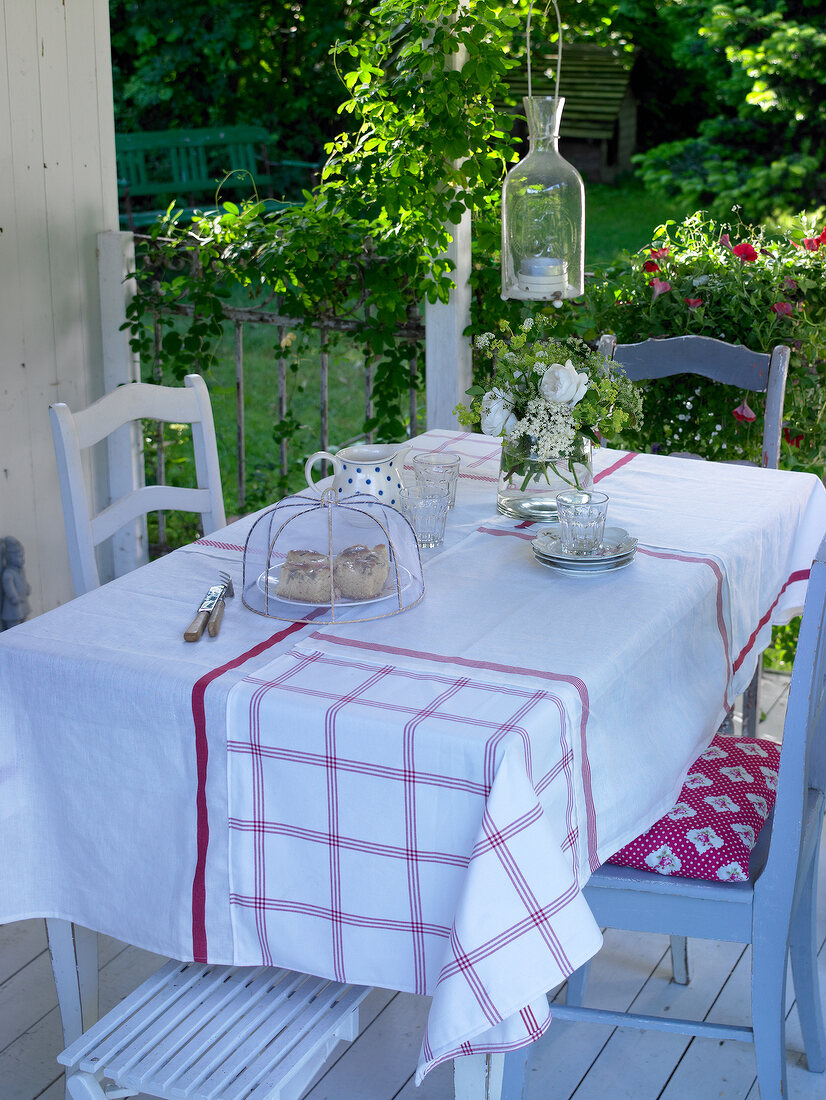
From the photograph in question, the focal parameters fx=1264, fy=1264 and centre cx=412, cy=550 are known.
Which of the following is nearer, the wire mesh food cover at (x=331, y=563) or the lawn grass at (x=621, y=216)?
the wire mesh food cover at (x=331, y=563)

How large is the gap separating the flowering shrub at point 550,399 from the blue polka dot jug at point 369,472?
0.16 meters

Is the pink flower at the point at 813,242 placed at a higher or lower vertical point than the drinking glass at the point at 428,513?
higher

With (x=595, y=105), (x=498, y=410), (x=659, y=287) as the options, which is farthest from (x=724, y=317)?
(x=595, y=105)

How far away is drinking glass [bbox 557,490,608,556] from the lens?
73.7 inches

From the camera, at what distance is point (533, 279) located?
2787mm

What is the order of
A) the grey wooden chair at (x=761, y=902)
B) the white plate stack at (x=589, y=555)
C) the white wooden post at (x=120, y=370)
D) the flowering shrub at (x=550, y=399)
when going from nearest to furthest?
the grey wooden chair at (x=761, y=902), the white plate stack at (x=589, y=555), the flowering shrub at (x=550, y=399), the white wooden post at (x=120, y=370)

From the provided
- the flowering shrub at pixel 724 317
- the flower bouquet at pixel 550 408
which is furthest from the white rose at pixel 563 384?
the flowering shrub at pixel 724 317

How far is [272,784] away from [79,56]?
2.48m

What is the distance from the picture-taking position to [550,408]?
1966mm

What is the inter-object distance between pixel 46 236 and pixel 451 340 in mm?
1076

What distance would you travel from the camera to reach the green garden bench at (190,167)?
838 centimetres

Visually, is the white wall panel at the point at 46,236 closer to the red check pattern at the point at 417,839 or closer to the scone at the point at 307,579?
the scone at the point at 307,579

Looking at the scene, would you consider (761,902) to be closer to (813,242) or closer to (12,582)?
(813,242)

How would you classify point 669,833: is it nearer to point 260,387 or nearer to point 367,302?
point 367,302
